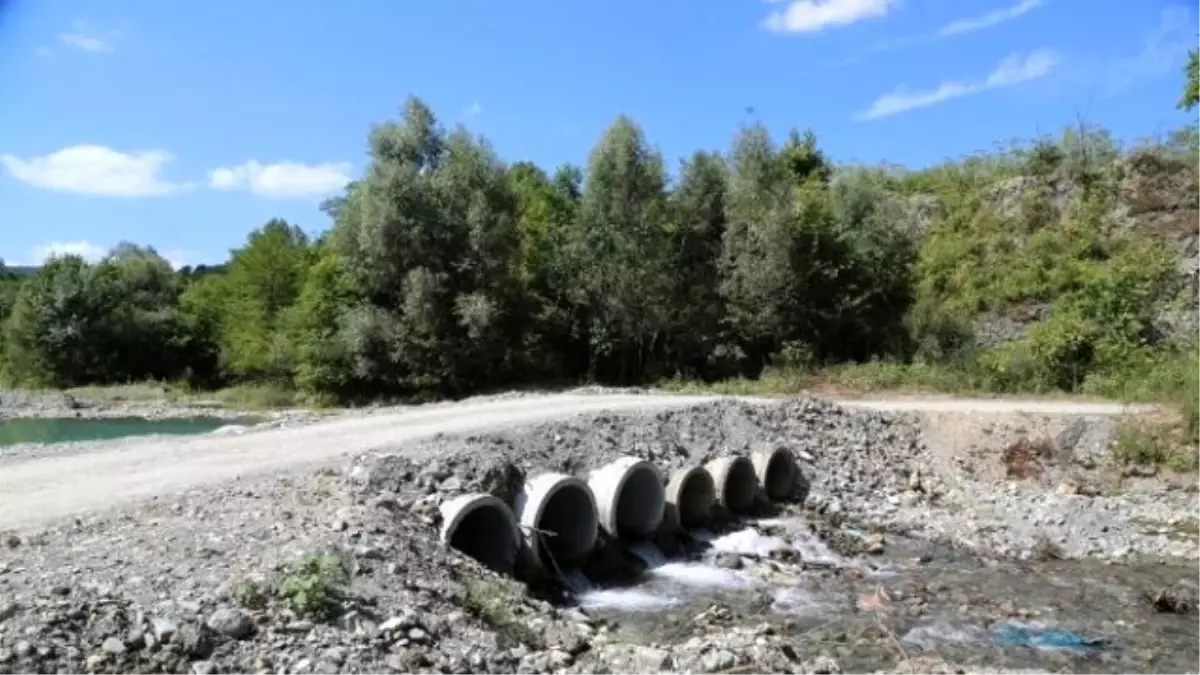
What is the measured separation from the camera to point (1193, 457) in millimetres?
17922

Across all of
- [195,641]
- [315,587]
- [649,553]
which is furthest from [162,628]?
[649,553]

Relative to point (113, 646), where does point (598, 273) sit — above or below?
above

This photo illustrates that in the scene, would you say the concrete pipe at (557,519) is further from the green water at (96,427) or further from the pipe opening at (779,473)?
the green water at (96,427)

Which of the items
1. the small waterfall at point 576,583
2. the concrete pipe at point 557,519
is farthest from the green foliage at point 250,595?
the small waterfall at point 576,583

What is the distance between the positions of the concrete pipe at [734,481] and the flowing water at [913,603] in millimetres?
965

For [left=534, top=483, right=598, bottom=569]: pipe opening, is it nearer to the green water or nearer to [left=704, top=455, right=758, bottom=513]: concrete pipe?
[left=704, top=455, right=758, bottom=513]: concrete pipe

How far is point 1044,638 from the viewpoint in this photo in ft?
35.3

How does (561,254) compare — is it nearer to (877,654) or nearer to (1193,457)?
(1193,457)

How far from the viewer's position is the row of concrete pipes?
466 inches

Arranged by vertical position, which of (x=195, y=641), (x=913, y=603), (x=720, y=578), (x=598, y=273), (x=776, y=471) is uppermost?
(x=598, y=273)

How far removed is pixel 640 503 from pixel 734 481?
8.90 ft

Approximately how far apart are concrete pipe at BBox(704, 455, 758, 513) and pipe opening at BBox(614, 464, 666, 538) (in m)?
1.65

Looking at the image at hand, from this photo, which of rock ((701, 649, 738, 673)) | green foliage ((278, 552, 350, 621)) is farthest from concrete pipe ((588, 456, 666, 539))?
green foliage ((278, 552, 350, 621))

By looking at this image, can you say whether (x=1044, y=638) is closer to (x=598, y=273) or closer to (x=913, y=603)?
(x=913, y=603)
